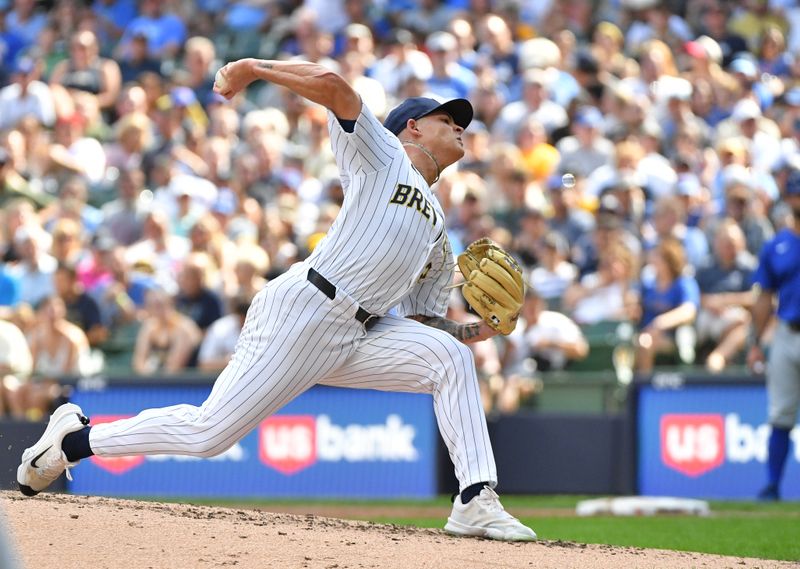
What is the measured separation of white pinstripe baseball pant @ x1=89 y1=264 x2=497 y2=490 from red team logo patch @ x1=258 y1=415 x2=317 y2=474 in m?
5.77

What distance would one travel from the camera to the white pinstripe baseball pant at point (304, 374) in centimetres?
530

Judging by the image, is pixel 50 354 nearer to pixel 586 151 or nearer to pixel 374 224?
pixel 586 151

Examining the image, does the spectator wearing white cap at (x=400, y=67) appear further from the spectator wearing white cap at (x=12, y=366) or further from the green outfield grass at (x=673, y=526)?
the green outfield grass at (x=673, y=526)

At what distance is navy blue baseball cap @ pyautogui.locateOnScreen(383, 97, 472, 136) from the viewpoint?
18.8ft

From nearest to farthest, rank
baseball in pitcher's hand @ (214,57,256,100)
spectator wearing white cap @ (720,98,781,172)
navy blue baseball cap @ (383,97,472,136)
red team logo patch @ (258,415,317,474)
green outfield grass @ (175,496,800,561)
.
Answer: baseball in pitcher's hand @ (214,57,256,100)
navy blue baseball cap @ (383,97,472,136)
green outfield grass @ (175,496,800,561)
red team logo patch @ (258,415,317,474)
spectator wearing white cap @ (720,98,781,172)

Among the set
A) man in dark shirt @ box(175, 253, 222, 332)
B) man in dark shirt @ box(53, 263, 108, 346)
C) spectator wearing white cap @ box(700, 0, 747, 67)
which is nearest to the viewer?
man in dark shirt @ box(175, 253, 222, 332)

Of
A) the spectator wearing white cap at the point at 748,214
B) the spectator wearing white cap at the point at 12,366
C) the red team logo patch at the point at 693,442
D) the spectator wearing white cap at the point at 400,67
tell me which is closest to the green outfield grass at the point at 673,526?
the red team logo patch at the point at 693,442

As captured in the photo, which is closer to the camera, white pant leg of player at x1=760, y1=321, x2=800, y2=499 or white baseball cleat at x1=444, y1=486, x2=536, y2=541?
white baseball cleat at x1=444, y1=486, x2=536, y2=541

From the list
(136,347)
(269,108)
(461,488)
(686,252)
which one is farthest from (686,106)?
(461,488)

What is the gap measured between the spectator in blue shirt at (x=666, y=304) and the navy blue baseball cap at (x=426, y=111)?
5460 millimetres

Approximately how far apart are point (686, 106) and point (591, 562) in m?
9.03

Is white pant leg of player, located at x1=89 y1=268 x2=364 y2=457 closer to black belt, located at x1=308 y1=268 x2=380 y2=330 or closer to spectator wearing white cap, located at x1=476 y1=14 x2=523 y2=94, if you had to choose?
black belt, located at x1=308 y1=268 x2=380 y2=330

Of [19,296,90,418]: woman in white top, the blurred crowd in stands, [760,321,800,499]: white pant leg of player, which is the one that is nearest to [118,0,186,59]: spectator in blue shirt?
the blurred crowd in stands

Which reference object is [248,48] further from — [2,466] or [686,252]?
[2,466]
